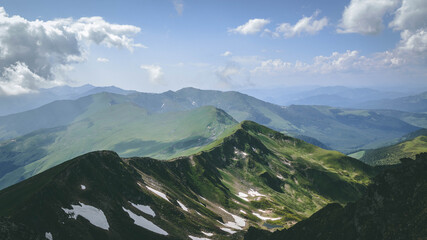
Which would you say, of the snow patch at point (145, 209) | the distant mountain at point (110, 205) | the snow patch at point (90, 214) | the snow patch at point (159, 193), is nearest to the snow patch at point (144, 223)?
the distant mountain at point (110, 205)

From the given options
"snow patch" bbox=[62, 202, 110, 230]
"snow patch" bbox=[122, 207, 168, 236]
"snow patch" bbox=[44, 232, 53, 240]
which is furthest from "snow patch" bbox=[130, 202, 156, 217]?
"snow patch" bbox=[44, 232, 53, 240]

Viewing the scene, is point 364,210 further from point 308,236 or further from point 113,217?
point 113,217

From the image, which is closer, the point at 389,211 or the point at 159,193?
the point at 389,211

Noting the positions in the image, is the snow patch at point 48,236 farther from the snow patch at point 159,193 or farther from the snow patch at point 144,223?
the snow patch at point 159,193

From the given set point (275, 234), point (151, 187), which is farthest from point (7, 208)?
point (275, 234)

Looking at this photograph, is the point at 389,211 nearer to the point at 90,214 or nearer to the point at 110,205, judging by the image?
the point at 90,214

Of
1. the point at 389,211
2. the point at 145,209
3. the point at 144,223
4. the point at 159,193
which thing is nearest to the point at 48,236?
the point at 144,223

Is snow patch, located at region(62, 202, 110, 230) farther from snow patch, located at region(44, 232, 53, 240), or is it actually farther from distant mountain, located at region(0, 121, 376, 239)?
snow patch, located at region(44, 232, 53, 240)
